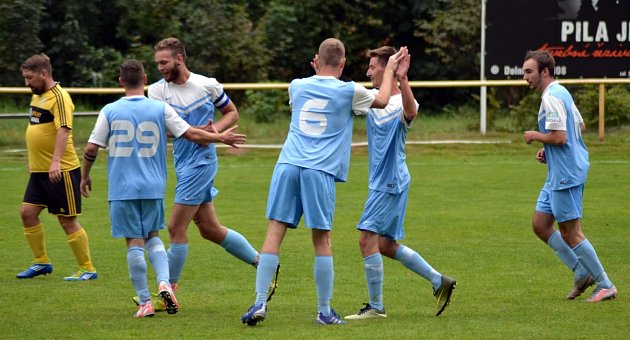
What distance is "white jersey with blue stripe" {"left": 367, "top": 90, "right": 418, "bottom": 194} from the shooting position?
7852 millimetres

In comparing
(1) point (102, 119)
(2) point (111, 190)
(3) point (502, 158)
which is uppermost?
(1) point (102, 119)

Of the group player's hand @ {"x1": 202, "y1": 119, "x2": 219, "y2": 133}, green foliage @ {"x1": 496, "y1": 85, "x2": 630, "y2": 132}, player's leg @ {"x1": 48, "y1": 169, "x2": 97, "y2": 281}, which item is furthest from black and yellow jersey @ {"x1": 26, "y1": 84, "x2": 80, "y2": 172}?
green foliage @ {"x1": 496, "y1": 85, "x2": 630, "y2": 132}

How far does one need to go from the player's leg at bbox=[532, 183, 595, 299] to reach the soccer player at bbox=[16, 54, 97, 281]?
12.2 ft

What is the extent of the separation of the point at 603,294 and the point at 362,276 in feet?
7.12

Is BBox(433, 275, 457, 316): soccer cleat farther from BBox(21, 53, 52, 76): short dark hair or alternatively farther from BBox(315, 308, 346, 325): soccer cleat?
BBox(21, 53, 52, 76): short dark hair

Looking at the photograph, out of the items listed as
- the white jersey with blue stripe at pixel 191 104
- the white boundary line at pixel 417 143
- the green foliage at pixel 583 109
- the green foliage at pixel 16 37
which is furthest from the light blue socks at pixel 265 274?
the green foliage at pixel 16 37

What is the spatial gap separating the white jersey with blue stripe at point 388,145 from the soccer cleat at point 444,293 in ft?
2.30

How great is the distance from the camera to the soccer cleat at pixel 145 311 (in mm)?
7857

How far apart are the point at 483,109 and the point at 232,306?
14.6 m

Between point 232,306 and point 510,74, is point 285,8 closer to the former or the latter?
point 510,74

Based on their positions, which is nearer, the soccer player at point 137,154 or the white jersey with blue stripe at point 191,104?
the soccer player at point 137,154

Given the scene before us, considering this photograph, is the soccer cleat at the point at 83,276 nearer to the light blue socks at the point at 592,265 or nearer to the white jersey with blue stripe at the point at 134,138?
the white jersey with blue stripe at the point at 134,138

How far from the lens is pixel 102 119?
782 cm

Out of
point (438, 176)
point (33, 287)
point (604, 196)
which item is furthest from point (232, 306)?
point (438, 176)
